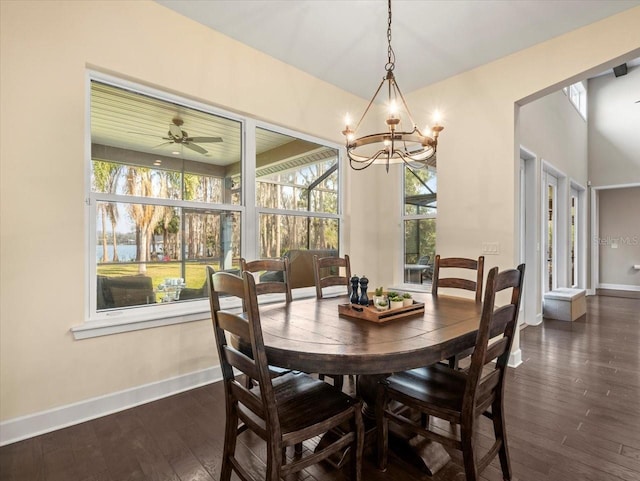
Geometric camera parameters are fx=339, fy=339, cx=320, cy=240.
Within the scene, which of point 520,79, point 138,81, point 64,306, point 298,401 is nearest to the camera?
point 298,401

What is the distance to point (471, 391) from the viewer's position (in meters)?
1.45

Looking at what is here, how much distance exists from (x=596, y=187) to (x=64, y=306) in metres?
9.65

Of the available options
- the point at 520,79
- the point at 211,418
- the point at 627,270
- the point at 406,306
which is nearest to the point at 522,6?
the point at 520,79

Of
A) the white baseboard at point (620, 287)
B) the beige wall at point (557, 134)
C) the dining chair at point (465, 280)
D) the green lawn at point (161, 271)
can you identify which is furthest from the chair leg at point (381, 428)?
the white baseboard at point (620, 287)

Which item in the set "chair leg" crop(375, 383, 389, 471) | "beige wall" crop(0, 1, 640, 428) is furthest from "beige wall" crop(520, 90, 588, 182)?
"chair leg" crop(375, 383, 389, 471)

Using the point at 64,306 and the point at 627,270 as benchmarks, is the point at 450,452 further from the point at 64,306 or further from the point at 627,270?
the point at 627,270

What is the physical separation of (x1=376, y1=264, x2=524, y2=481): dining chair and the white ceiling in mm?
2240

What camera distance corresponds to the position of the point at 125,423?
226 cm

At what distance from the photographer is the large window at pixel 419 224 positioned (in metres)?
4.23

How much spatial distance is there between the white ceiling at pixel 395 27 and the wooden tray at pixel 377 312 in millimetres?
2304

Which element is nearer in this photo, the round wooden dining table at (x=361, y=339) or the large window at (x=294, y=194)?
the round wooden dining table at (x=361, y=339)

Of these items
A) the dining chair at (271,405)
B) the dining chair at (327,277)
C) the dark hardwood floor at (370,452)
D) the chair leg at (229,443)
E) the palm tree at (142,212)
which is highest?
the palm tree at (142,212)

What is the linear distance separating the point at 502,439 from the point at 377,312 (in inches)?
33.5

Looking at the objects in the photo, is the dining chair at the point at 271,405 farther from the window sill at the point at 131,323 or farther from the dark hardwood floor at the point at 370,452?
the window sill at the point at 131,323
